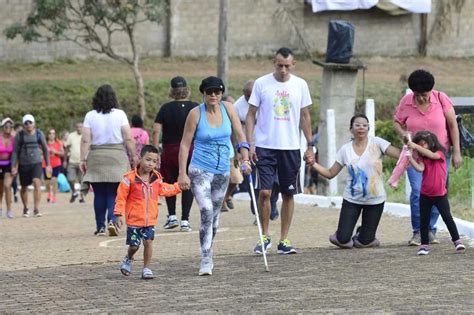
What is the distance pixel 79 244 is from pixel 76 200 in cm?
1250

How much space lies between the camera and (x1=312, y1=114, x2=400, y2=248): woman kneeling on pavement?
42.5ft

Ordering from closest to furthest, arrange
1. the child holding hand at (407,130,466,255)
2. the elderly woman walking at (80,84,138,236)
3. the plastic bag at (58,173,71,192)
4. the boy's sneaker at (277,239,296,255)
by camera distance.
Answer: the child holding hand at (407,130,466,255) → the boy's sneaker at (277,239,296,255) → the elderly woman walking at (80,84,138,236) → the plastic bag at (58,173,71,192)

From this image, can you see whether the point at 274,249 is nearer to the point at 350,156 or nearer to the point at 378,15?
the point at 350,156

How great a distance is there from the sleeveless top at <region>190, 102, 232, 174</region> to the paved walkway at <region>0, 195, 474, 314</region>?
941 millimetres

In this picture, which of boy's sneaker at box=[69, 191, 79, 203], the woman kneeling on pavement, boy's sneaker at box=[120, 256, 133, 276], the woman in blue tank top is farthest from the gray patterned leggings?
boy's sneaker at box=[69, 191, 79, 203]

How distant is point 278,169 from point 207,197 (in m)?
1.61

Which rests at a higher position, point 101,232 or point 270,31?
point 270,31

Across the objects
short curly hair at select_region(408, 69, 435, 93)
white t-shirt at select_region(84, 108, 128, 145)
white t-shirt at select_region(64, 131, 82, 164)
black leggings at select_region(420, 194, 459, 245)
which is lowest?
white t-shirt at select_region(64, 131, 82, 164)

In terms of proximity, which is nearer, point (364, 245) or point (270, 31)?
point (364, 245)

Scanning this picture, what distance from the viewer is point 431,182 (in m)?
12.4

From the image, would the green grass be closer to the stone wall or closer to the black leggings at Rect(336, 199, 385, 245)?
the stone wall

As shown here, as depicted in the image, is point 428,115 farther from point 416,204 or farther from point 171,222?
point 171,222

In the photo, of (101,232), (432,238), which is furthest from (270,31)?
(432,238)

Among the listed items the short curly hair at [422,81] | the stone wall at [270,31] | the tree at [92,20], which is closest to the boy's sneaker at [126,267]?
the short curly hair at [422,81]
